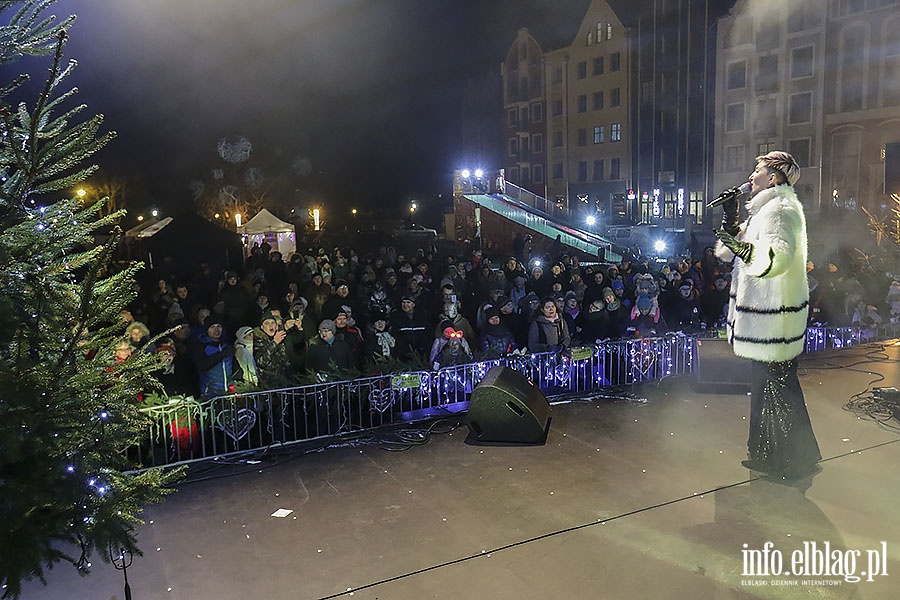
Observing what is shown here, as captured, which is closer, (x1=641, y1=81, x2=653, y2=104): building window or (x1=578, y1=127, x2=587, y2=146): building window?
(x1=641, y1=81, x2=653, y2=104): building window

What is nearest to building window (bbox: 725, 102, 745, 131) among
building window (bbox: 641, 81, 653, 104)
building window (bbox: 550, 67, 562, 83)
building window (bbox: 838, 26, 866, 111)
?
building window (bbox: 838, 26, 866, 111)

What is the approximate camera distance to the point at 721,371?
868 cm

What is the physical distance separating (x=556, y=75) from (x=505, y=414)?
4732 centimetres

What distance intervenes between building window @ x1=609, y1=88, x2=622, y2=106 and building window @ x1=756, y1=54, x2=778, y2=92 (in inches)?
389

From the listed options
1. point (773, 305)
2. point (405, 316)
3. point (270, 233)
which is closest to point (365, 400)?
point (405, 316)

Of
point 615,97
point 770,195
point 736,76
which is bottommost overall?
point 770,195

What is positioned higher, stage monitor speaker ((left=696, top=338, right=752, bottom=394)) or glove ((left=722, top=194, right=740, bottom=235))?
glove ((left=722, top=194, right=740, bottom=235))

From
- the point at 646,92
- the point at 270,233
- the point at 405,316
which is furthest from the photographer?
the point at 646,92

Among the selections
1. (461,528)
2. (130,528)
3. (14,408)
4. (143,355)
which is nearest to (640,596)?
(461,528)

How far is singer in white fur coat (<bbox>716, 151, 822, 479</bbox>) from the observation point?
516 cm

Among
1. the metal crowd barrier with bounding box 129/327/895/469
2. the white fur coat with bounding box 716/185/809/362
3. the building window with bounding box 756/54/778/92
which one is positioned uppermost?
the building window with bounding box 756/54/778/92

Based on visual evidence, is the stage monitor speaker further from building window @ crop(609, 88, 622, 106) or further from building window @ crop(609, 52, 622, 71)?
building window @ crop(609, 52, 622, 71)

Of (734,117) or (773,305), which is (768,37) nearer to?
(734,117)

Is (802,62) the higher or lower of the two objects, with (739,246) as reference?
higher
